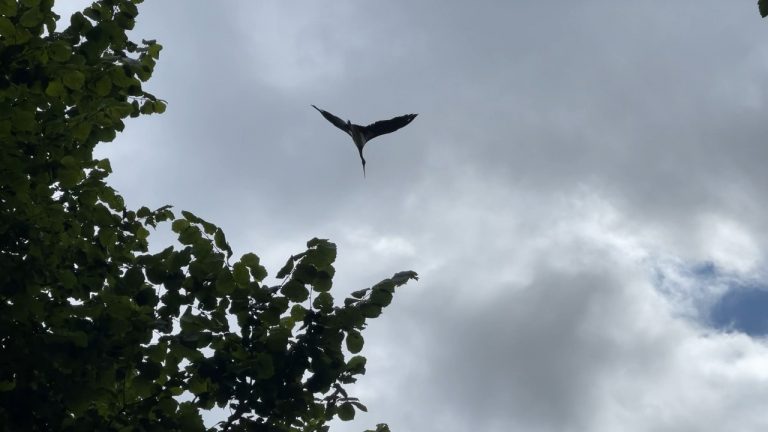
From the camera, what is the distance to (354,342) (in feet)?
20.2

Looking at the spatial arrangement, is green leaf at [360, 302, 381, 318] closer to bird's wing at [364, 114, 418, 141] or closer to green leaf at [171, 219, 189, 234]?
bird's wing at [364, 114, 418, 141]

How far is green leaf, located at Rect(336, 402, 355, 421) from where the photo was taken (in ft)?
21.2

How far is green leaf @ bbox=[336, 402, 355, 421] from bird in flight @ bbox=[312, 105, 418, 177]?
6.66ft

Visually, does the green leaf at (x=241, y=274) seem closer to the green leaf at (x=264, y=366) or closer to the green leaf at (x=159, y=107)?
the green leaf at (x=264, y=366)

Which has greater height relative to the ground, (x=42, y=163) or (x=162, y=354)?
(x=42, y=163)

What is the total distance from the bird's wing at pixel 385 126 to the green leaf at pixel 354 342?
1.58 meters

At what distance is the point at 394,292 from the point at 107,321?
6.78 ft

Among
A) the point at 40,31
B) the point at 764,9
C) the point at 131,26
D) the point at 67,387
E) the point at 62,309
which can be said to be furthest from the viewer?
the point at 131,26

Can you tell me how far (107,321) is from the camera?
568 centimetres

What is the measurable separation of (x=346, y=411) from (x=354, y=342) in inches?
26.9

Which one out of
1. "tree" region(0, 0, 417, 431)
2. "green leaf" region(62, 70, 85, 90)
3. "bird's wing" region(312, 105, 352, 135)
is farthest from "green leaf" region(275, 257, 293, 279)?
"green leaf" region(62, 70, 85, 90)

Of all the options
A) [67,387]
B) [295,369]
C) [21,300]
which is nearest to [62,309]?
[21,300]

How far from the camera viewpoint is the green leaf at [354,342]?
20.2ft

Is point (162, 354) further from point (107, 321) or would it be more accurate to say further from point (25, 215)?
point (25, 215)
